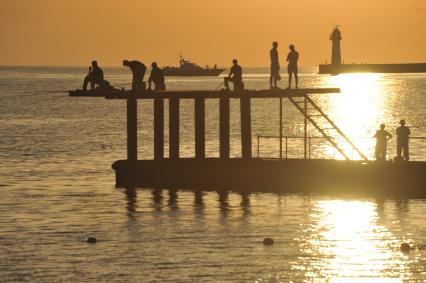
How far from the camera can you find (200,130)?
55.0m

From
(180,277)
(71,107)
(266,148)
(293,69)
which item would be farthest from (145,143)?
(71,107)

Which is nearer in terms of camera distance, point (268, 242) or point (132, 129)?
point (268, 242)

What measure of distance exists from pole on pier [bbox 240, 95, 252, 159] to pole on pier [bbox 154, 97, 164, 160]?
3.35m

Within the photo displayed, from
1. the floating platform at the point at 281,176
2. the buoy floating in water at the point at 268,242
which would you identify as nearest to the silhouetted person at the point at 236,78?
the floating platform at the point at 281,176

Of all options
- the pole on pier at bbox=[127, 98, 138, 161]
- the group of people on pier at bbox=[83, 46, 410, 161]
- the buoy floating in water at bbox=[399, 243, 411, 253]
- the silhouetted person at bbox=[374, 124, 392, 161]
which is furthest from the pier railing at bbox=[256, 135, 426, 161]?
the buoy floating in water at bbox=[399, 243, 411, 253]

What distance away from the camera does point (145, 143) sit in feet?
279

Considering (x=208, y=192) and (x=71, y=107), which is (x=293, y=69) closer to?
(x=208, y=192)

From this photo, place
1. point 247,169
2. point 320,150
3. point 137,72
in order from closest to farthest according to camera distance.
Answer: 1. point 247,169
2. point 137,72
3. point 320,150

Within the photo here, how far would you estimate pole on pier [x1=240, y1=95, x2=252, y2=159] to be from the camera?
53906 mm

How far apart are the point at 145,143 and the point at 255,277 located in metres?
49.7


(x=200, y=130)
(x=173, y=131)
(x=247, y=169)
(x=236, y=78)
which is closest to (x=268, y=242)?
(x=247, y=169)

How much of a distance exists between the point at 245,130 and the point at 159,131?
3.62m

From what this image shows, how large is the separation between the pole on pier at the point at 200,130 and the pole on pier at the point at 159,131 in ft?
4.62

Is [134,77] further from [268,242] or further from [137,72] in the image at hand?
[268,242]
